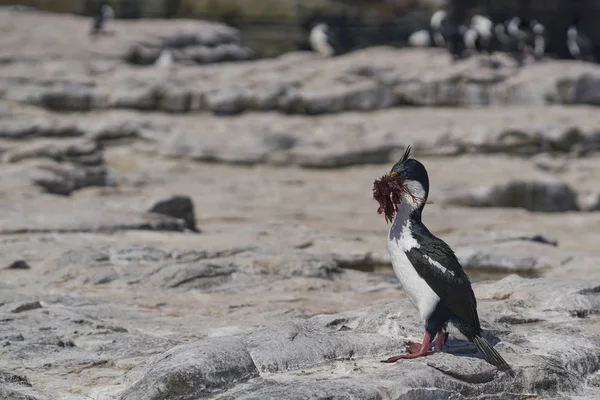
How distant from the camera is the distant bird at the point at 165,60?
54.9ft

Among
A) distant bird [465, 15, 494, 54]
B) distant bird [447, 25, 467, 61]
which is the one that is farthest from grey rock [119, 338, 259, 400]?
distant bird [465, 15, 494, 54]

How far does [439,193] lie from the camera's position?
11156mm

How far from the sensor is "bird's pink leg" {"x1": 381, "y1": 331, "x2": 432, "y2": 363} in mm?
4074

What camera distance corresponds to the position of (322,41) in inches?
739

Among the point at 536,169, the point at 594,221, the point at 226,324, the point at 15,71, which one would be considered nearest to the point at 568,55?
the point at 536,169

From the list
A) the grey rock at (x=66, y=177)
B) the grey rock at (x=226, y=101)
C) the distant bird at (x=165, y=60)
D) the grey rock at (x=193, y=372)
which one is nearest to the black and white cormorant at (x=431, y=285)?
the grey rock at (x=193, y=372)

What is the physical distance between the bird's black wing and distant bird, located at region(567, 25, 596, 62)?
49.2ft

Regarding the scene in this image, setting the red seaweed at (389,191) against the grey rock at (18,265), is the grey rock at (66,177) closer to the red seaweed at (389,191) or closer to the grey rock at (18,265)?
the grey rock at (18,265)

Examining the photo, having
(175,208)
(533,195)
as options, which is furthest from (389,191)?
(533,195)

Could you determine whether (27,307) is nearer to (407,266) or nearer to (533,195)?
(407,266)

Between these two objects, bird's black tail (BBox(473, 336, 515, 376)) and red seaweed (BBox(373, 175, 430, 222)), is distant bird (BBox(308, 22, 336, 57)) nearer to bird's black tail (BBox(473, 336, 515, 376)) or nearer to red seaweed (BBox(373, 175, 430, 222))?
red seaweed (BBox(373, 175, 430, 222))

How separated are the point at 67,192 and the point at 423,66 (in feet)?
21.9

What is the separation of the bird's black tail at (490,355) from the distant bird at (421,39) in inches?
588

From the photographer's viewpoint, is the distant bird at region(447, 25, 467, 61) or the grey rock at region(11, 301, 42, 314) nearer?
the grey rock at region(11, 301, 42, 314)
